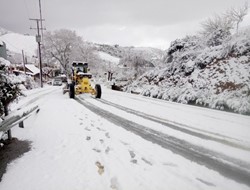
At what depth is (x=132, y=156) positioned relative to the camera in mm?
3912

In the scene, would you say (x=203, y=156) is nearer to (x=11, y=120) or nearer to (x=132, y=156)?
(x=132, y=156)

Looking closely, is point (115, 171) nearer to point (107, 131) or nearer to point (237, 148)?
point (107, 131)

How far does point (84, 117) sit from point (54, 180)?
4382mm

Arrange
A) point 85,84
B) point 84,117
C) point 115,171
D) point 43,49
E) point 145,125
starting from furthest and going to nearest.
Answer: point 43,49 < point 85,84 < point 84,117 < point 145,125 < point 115,171

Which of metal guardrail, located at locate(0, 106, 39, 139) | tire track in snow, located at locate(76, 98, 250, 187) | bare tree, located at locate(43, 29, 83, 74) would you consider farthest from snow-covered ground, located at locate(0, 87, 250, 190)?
bare tree, located at locate(43, 29, 83, 74)

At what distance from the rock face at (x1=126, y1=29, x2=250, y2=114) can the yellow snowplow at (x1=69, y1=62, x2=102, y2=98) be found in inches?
162

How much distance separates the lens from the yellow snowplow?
1323 cm

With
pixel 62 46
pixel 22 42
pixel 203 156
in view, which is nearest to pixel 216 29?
pixel 203 156

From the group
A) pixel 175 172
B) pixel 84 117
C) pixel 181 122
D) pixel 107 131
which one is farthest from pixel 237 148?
pixel 84 117

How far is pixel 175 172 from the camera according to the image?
3.29m

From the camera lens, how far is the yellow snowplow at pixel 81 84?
13234 millimetres

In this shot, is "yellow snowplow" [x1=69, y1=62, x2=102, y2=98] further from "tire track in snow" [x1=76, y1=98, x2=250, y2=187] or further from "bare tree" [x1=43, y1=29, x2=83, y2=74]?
"bare tree" [x1=43, y1=29, x2=83, y2=74]

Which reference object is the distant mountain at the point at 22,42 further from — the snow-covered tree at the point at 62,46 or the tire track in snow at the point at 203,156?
the tire track in snow at the point at 203,156

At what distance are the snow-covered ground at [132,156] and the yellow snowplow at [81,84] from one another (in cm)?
664
